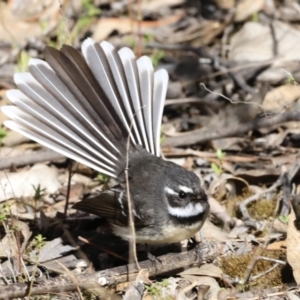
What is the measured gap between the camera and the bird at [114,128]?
16.4 feet

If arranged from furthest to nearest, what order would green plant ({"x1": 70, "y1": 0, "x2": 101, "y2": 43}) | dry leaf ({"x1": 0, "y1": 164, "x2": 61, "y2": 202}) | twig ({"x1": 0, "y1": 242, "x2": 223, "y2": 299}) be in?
green plant ({"x1": 70, "y1": 0, "x2": 101, "y2": 43}) < dry leaf ({"x1": 0, "y1": 164, "x2": 61, "y2": 202}) < twig ({"x1": 0, "y1": 242, "x2": 223, "y2": 299})

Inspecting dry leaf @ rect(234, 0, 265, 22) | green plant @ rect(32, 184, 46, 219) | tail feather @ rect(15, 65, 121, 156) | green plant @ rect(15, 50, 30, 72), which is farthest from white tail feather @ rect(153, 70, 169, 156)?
dry leaf @ rect(234, 0, 265, 22)

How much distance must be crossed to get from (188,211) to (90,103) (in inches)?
47.0

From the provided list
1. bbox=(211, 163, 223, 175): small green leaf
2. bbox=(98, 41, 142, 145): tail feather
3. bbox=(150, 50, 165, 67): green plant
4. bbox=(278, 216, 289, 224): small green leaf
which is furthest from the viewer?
bbox=(150, 50, 165, 67): green plant

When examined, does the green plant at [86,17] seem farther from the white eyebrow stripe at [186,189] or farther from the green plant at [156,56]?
the white eyebrow stripe at [186,189]

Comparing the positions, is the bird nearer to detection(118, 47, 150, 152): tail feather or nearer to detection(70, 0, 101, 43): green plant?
detection(118, 47, 150, 152): tail feather

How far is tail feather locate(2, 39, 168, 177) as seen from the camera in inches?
207

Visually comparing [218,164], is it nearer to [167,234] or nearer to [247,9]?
[167,234]

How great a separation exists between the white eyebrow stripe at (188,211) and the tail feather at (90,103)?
70cm

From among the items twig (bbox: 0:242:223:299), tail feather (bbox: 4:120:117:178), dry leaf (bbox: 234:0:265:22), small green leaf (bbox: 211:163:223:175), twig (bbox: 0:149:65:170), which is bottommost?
twig (bbox: 0:242:223:299)

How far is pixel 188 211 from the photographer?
194 inches

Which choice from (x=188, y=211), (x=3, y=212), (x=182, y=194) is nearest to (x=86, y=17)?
(x=3, y=212)

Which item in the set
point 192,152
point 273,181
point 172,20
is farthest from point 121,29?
point 273,181

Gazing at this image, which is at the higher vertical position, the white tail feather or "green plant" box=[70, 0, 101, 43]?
"green plant" box=[70, 0, 101, 43]
